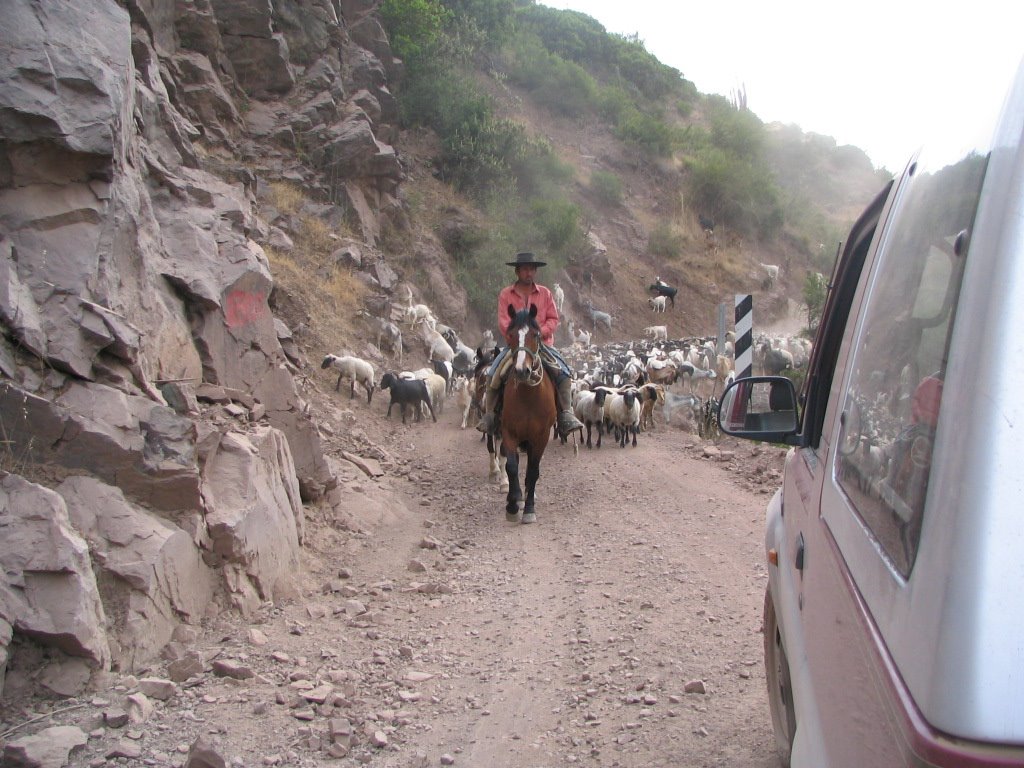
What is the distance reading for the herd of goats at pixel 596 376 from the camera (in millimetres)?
14344

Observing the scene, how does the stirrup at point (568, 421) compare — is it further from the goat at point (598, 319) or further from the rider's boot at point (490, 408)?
the goat at point (598, 319)

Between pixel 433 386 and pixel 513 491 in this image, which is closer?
pixel 513 491

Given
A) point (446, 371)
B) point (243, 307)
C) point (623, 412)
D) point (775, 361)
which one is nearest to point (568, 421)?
point (243, 307)

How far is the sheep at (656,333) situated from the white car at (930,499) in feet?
104

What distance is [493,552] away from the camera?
7.98 m

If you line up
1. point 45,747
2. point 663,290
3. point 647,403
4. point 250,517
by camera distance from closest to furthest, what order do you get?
1. point 45,747
2. point 250,517
3. point 647,403
4. point 663,290

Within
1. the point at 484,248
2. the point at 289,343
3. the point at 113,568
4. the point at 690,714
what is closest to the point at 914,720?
the point at 690,714

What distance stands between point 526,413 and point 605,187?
35.8 metres

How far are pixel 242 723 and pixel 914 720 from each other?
12.5 feet

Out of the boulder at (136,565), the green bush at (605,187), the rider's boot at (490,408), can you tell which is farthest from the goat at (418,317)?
the green bush at (605,187)

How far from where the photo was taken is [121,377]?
225 inches

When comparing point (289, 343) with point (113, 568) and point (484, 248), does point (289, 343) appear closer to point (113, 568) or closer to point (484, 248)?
point (113, 568)

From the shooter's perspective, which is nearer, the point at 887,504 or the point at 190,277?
the point at 887,504

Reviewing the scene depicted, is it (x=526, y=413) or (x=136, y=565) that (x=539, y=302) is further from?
(x=136, y=565)
